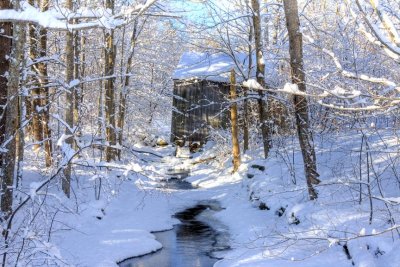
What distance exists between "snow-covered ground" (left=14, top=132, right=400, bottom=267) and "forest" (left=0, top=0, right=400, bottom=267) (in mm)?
44

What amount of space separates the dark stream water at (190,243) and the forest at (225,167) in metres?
0.05

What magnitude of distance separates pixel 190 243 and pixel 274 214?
2.41m

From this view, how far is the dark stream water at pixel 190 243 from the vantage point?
9133 millimetres

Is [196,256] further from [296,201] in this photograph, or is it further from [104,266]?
[296,201]

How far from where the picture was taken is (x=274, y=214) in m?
11.6

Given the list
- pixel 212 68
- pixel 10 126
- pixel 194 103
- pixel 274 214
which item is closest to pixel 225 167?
pixel 212 68

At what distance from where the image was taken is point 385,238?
673cm

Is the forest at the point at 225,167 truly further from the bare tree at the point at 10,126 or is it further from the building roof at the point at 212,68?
the building roof at the point at 212,68

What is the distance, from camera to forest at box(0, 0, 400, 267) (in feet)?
16.4

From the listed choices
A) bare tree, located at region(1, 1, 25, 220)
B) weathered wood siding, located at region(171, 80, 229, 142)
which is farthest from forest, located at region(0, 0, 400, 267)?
weathered wood siding, located at region(171, 80, 229, 142)

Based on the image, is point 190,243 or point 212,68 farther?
point 212,68

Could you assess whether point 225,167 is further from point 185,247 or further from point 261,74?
point 185,247

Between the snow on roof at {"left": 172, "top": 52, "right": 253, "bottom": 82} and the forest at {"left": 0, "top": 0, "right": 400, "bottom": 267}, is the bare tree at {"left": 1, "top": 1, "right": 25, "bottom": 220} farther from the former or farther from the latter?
the snow on roof at {"left": 172, "top": 52, "right": 253, "bottom": 82}

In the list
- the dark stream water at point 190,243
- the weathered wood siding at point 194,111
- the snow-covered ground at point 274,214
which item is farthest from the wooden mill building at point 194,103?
the dark stream water at point 190,243
